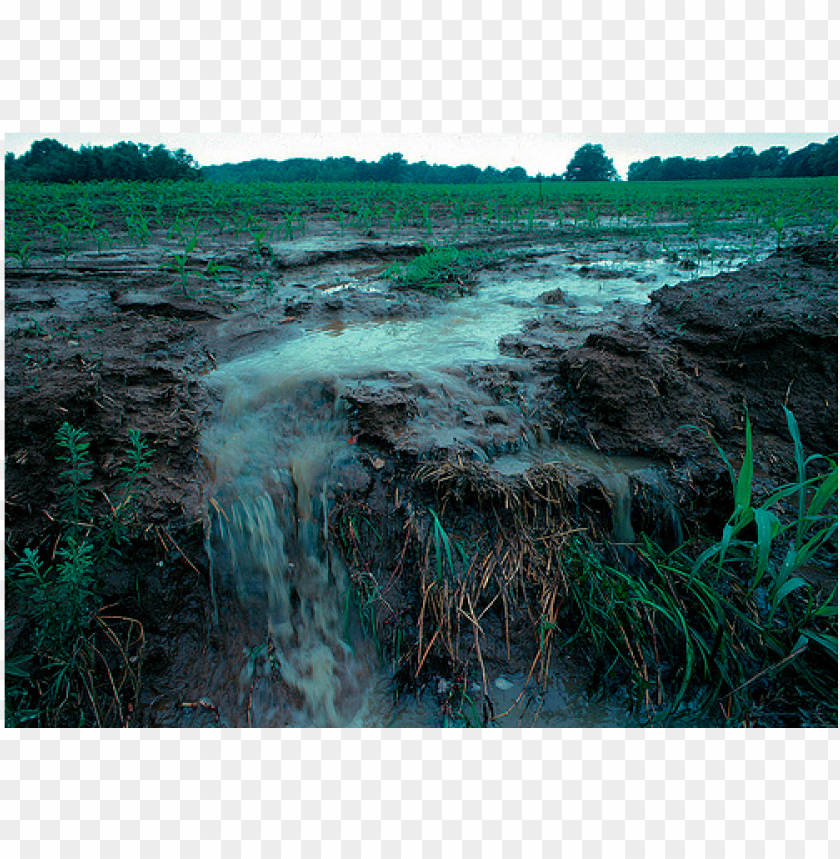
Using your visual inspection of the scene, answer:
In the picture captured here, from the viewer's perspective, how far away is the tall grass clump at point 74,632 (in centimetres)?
222

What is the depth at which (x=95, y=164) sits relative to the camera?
70.4 ft

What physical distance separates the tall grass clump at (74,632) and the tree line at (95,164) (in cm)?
2224

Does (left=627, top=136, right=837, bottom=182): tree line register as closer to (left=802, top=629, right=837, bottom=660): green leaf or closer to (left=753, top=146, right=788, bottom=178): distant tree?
(left=753, top=146, right=788, bottom=178): distant tree

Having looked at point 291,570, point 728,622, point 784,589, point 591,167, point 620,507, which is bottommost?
point 728,622

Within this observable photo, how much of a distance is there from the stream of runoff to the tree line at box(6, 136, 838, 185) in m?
12.2

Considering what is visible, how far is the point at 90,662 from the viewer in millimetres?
2340

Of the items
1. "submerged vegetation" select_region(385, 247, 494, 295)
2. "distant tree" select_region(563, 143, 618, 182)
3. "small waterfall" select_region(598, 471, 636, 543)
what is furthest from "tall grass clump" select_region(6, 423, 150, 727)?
"distant tree" select_region(563, 143, 618, 182)

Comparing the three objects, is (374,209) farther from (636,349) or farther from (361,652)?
(361,652)

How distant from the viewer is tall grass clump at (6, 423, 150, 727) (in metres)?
2.22

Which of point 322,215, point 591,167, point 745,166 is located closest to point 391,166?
point 591,167

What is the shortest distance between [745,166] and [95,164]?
43.3 metres

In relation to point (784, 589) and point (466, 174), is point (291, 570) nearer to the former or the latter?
point (784, 589)

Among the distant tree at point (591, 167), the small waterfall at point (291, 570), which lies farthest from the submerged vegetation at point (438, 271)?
the distant tree at point (591, 167)

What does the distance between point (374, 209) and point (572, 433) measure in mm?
10123
